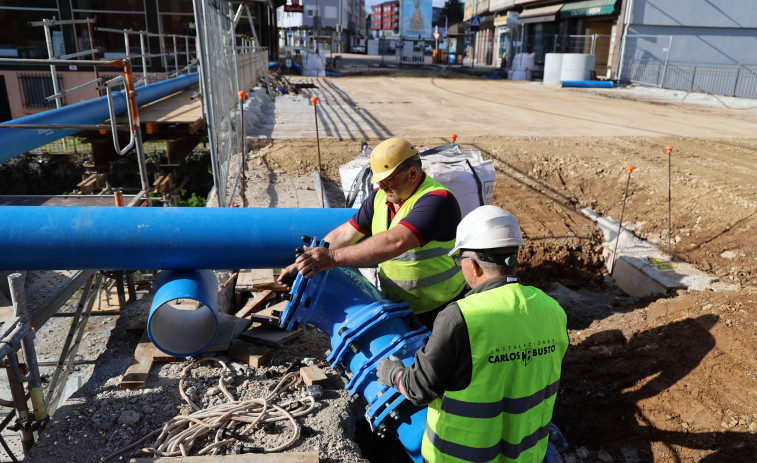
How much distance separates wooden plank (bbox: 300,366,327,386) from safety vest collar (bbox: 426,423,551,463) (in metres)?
1.42

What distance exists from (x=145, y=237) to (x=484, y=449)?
2.60 metres

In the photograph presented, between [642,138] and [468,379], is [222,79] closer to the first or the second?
[468,379]

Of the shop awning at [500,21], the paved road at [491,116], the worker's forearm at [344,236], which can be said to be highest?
the shop awning at [500,21]

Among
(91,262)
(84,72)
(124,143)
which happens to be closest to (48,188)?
(84,72)

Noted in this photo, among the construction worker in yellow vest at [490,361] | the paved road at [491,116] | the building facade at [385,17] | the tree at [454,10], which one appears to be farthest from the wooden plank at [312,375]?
the tree at [454,10]

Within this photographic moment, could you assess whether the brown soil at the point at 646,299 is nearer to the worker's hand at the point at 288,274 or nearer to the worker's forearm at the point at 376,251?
the worker's forearm at the point at 376,251

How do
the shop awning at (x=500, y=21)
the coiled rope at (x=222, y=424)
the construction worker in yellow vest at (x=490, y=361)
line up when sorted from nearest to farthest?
1. the construction worker in yellow vest at (x=490, y=361)
2. the coiled rope at (x=222, y=424)
3. the shop awning at (x=500, y=21)

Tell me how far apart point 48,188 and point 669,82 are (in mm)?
24763

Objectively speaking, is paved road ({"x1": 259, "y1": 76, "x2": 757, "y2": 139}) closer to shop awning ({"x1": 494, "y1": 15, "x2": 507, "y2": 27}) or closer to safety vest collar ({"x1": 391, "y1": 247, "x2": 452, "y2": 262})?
safety vest collar ({"x1": 391, "y1": 247, "x2": 452, "y2": 262})

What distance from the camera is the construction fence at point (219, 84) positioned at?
231 inches

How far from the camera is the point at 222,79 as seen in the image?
27.9 feet

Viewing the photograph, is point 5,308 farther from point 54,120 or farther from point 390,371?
point 54,120

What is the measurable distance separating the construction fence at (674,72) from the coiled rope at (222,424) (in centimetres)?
2278

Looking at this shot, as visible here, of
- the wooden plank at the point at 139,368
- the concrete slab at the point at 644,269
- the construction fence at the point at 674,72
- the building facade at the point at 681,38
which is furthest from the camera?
the building facade at the point at 681,38
